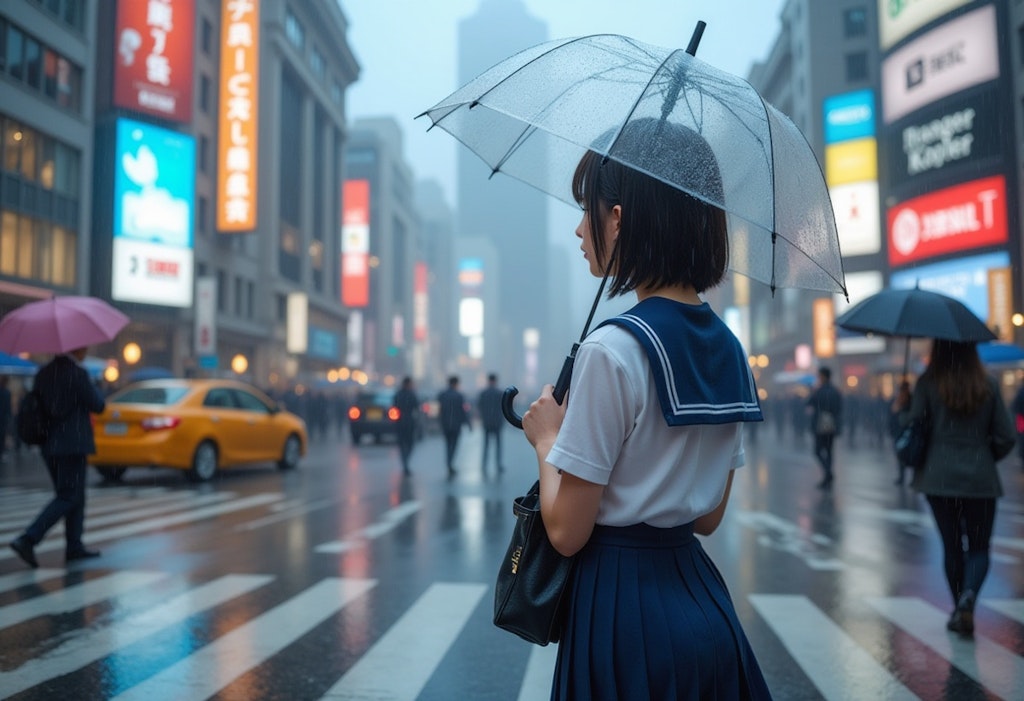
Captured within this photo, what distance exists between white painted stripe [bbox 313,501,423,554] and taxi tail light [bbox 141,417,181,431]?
4065 mm

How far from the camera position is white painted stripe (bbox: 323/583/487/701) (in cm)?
420

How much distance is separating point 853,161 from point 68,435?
160ft

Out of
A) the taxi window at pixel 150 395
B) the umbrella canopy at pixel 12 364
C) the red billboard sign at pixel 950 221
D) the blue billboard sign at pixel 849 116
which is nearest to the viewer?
the taxi window at pixel 150 395

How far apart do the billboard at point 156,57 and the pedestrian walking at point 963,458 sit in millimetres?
34660

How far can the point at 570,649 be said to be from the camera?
1793 mm

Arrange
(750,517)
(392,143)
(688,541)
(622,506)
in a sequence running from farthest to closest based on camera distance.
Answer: (392,143) → (750,517) → (688,541) → (622,506)

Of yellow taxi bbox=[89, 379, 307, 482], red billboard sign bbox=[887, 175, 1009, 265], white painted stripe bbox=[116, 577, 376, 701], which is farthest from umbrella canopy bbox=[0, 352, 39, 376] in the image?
red billboard sign bbox=[887, 175, 1009, 265]

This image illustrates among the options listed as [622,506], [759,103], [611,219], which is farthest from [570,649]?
[759,103]

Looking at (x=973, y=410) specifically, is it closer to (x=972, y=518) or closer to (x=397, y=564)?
(x=972, y=518)

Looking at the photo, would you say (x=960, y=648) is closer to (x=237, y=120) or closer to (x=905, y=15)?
(x=905, y=15)

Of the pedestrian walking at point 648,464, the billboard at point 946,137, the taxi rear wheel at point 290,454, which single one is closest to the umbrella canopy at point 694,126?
the pedestrian walking at point 648,464

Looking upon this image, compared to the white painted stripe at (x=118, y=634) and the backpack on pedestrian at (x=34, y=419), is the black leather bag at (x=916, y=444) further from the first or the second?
the backpack on pedestrian at (x=34, y=419)

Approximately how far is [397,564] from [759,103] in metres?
5.79

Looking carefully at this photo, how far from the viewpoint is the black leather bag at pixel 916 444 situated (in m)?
5.48
